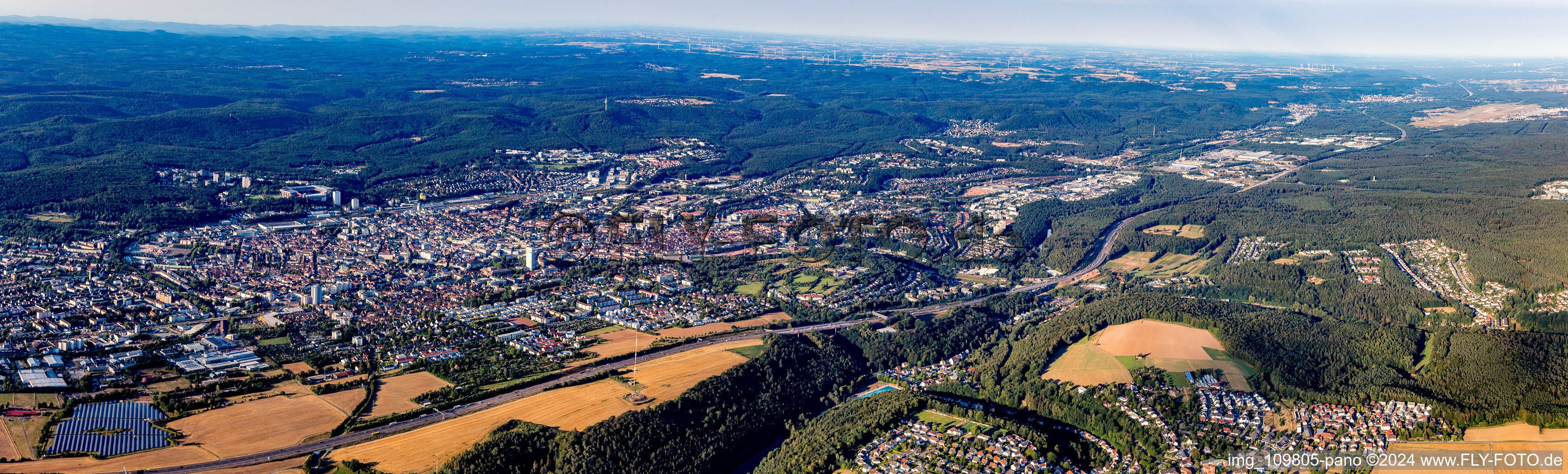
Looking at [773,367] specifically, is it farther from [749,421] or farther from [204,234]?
[204,234]

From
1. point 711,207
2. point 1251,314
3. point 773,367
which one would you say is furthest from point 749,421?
point 711,207

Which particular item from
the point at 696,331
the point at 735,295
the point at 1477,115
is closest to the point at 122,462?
the point at 696,331

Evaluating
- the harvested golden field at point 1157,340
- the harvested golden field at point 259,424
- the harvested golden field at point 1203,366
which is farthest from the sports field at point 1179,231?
the harvested golden field at point 259,424

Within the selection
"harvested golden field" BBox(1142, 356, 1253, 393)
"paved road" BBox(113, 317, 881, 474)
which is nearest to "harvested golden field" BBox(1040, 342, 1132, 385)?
"harvested golden field" BBox(1142, 356, 1253, 393)

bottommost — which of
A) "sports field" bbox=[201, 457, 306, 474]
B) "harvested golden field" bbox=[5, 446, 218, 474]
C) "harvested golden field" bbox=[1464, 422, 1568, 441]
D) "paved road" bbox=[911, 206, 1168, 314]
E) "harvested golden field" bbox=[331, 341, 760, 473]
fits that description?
"paved road" bbox=[911, 206, 1168, 314]

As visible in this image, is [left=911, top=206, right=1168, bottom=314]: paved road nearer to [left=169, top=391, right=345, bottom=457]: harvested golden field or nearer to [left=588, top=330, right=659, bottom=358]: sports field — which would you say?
[left=588, top=330, right=659, bottom=358]: sports field

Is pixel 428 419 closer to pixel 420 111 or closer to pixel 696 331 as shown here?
pixel 696 331

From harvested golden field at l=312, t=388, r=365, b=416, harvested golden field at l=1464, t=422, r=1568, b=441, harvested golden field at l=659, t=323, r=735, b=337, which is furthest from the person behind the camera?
harvested golden field at l=659, t=323, r=735, b=337

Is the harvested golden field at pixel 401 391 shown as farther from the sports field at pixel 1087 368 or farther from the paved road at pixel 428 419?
the sports field at pixel 1087 368
